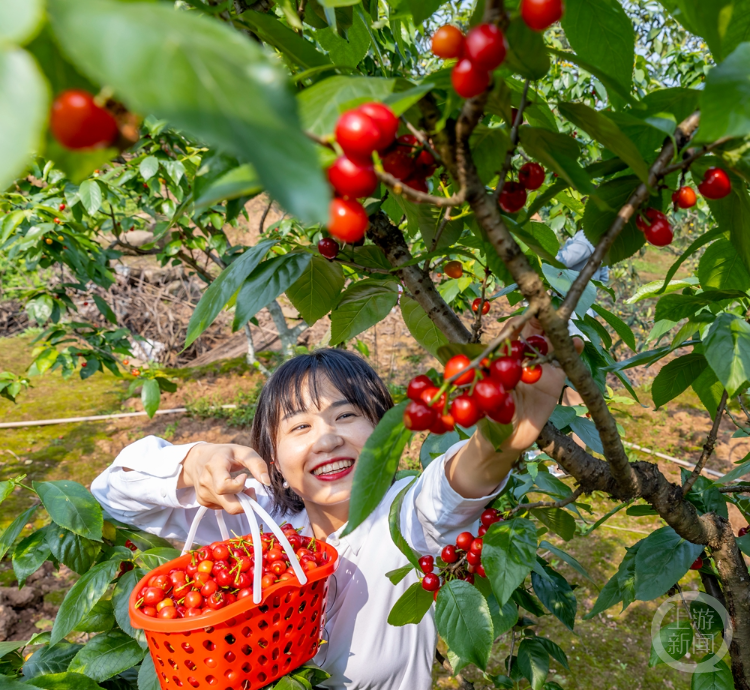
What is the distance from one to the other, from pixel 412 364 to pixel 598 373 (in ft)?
11.2

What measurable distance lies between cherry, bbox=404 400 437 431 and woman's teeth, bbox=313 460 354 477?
731 mm

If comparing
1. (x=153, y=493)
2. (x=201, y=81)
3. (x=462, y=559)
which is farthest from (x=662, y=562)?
(x=153, y=493)

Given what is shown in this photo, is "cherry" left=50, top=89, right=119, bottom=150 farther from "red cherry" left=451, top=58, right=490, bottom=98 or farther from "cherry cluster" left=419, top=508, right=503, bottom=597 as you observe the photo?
"cherry cluster" left=419, top=508, right=503, bottom=597

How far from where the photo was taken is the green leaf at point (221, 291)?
0.55 meters

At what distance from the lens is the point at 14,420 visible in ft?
11.8

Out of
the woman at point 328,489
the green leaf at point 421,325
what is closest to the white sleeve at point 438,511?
the woman at point 328,489

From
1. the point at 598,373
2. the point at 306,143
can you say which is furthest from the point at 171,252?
the point at 306,143

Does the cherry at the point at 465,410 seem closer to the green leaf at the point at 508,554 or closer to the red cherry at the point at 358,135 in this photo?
the red cherry at the point at 358,135

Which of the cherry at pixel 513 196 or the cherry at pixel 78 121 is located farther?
the cherry at pixel 513 196

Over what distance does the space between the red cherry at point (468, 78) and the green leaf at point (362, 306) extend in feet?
1.37

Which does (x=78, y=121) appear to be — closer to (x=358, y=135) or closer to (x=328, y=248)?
(x=358, y=135)

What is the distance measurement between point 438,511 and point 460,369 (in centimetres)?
47

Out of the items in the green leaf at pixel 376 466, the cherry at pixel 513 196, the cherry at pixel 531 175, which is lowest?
the green leaf at pixel 376 466

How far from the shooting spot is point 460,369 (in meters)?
0.38
